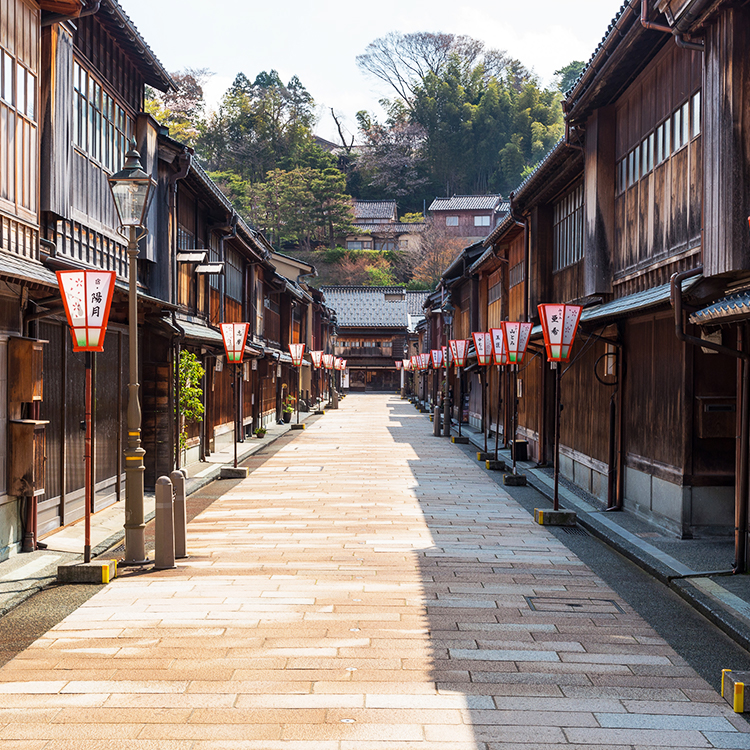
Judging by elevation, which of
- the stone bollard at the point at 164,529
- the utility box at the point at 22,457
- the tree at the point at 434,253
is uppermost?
the tree at the point at 434,253

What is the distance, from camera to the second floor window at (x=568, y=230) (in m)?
17.4

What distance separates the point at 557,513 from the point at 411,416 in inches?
1250

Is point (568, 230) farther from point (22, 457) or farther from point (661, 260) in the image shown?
point (22, 457)

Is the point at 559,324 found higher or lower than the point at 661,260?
lower

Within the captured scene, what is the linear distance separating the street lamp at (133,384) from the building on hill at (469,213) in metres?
68.9

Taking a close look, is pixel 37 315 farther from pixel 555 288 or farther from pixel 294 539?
pixel 555 288

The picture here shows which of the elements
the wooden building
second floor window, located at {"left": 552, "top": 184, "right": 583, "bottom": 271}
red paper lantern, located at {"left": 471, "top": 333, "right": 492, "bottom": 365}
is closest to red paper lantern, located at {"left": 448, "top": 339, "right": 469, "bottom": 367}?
red paper lantern, located at {"left": 471, "top": 333, "right": 492, "bottom": 365}

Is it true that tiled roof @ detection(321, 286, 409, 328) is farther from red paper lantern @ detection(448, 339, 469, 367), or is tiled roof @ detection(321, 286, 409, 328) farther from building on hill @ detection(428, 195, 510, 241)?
red paper lantern @ detection(448, 339, 469, 367)

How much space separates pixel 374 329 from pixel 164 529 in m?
70.6

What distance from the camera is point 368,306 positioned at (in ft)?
258

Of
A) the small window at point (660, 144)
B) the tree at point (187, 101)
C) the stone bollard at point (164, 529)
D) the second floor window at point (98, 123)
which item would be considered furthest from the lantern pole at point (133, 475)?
the tree at point (187, 101)

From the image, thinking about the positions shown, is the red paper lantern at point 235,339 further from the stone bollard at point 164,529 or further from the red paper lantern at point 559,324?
the stone bollard at point 164,529

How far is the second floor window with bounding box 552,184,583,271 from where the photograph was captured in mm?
17406

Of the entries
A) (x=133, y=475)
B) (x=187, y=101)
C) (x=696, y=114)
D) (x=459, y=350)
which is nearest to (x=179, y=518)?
(x=133, y=475)
